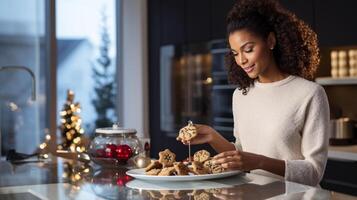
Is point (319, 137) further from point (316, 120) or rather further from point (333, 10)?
point (333, 10)

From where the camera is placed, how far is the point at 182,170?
1.38m

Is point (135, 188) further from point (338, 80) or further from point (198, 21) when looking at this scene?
point (198, 21)

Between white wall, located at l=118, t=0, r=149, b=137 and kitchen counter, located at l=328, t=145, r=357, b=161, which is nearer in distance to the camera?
kitchen counter, located at l=328, t=145, r=357, b=161

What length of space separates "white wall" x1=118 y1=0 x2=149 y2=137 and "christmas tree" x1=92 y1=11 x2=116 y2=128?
0.53 feet

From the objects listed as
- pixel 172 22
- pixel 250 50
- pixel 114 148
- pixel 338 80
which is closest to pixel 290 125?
pixel 250 50

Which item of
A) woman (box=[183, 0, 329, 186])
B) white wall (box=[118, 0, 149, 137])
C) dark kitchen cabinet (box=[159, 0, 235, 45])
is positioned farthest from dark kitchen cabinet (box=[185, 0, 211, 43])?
woman (box=[183, 0, 329, 186])

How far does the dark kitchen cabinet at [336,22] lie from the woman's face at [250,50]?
1.82 m

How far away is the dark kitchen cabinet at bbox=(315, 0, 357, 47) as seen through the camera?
334 cm

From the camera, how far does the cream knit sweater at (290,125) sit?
159 cm

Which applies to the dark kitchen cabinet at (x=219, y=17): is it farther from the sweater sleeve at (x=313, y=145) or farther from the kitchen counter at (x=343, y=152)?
the sweater sleeve at (x=313, y=145)

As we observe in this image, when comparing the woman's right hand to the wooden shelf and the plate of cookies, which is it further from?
the wooden shelf

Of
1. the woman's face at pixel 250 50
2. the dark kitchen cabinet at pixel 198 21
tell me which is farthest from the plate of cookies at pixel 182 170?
the dark kitchen cabinet at pixel 198 21

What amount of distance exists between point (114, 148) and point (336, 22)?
2191 mm

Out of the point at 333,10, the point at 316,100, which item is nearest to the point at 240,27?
the point at 316,100
